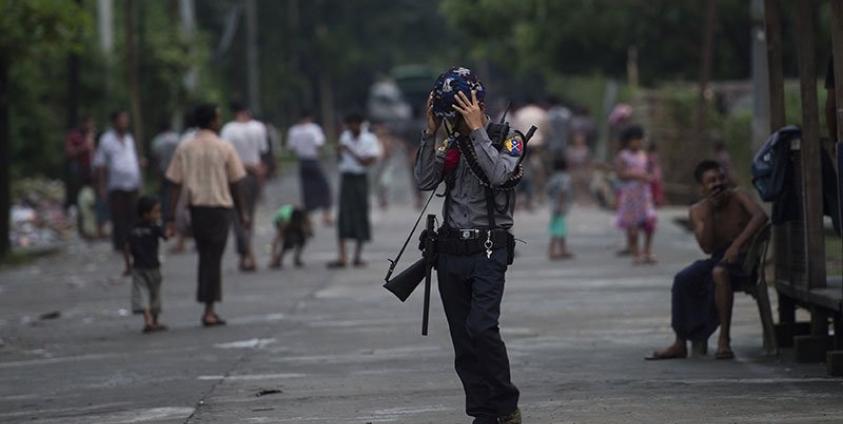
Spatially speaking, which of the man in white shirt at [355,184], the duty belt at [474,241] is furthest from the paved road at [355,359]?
the duty belt at [474,241]

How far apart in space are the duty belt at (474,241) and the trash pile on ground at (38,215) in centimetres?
1804

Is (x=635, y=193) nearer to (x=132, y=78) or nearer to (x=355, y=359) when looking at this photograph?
(x=355, y=359)

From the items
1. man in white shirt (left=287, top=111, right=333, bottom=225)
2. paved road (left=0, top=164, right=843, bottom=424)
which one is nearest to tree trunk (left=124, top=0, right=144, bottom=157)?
man in white shirt (left=287, top=111, right=333, bottom=225)

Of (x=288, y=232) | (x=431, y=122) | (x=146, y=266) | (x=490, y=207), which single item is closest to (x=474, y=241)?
(x=490, y=207)

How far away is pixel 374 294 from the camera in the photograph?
58.5 feet

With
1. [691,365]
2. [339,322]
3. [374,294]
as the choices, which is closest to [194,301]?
[374,294]

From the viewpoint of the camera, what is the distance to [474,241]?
9.14 metres

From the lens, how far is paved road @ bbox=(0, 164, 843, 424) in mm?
10211

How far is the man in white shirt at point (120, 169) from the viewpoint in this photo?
2259 cm

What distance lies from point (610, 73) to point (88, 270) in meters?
22.2

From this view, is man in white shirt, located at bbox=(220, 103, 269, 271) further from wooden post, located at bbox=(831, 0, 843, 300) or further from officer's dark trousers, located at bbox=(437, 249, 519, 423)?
officer's dark trousers, located at bbox=(437, 249, 519, 423)

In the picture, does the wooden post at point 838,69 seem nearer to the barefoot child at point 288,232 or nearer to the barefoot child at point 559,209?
the barefoot child at point 559,209

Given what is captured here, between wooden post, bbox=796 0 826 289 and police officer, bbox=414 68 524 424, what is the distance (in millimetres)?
2928

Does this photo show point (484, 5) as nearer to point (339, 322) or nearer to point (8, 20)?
point (8, 20)
